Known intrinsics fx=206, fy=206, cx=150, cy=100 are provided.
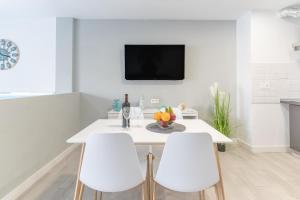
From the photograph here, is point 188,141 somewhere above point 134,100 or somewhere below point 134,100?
below

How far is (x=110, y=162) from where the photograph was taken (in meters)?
1.34

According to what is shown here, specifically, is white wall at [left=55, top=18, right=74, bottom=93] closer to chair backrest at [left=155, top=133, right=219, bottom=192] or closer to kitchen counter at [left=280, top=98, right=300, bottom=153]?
chair backrest at [left=155, top=133, right=219, bottom=192]

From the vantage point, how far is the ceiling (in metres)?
3.30

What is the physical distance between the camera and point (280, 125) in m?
3.66

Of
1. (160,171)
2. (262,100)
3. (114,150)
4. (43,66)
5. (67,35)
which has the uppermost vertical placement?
(67,35)

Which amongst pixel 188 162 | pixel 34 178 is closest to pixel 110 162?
pixel 188 162

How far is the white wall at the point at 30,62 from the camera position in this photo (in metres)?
4.16

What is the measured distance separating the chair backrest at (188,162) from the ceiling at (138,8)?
264cm

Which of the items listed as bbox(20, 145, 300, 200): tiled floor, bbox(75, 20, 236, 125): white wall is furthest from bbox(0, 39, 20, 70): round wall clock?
bbox(20, 145, 300, 200): tiled floor

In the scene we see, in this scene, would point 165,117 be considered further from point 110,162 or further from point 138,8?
point 138,8

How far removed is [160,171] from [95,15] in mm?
Result: 3413

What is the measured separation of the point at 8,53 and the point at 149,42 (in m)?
2.83

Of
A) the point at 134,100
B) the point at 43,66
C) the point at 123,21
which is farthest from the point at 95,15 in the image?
the point at 134,100

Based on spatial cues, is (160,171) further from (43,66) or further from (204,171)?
(43,66)
